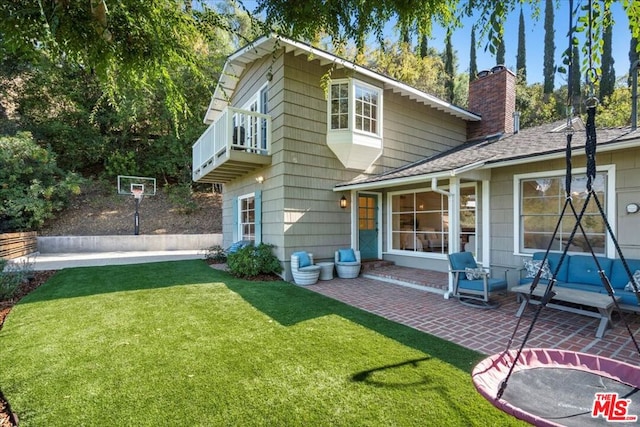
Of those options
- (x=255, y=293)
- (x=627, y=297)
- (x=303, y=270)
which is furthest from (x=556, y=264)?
(x=255, y=293)

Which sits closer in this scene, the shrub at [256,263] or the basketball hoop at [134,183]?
the shrub at [256,263]

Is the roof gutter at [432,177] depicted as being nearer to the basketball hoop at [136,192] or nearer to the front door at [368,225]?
the front door at [368,225]

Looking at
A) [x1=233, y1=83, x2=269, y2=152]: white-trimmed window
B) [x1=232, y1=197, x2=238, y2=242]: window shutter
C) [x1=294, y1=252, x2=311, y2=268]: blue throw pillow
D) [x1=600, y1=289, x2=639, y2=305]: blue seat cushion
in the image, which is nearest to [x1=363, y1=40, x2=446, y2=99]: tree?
[x1=233, y1=83, x2=269, y2=152]: white-trimmed window

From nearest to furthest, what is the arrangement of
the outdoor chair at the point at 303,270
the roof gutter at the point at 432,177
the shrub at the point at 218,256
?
the roof gutter at the point at 432,177 → the outdoor chair at the point at 303,270 → the shrub at the point at 218,256

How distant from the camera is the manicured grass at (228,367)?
2.51m

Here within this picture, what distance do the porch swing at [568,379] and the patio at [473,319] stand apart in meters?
1.35

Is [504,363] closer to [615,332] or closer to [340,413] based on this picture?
[340,413]

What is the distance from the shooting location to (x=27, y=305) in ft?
18.0

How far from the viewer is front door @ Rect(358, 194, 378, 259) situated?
9008 millimetres

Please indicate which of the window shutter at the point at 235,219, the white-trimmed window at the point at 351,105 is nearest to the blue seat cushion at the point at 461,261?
the white-trimmed window at the point at 351,105

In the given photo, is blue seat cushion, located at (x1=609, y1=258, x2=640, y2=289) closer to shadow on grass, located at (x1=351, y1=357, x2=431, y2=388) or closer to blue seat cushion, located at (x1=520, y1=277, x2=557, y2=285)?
blue seat cushion, located at (x1=520, y1=277, x2=557, y2=285)

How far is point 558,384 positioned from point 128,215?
20271 millimetres

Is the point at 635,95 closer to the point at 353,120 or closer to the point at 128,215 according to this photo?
the point at 353,120

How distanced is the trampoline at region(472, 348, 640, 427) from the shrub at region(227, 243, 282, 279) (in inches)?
232
